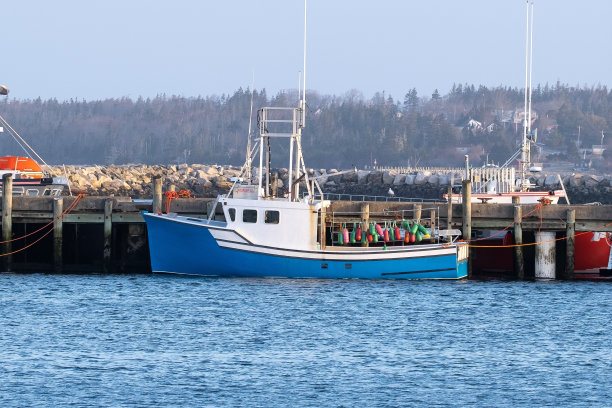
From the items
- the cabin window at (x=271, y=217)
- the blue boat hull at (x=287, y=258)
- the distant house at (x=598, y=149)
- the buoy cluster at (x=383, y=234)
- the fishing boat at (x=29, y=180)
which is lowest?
the blue boat hull at (x=287, y=258)

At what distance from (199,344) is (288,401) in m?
5.77

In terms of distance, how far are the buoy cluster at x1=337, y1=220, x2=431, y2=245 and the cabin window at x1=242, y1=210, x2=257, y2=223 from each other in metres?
2.76

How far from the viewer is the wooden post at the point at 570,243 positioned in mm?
39250

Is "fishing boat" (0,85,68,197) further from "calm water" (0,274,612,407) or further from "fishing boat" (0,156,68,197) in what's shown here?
"calm water" (0,274,612,407)

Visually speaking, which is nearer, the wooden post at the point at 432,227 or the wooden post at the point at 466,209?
the wooden post at the point at 432,227

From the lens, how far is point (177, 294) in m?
37.9

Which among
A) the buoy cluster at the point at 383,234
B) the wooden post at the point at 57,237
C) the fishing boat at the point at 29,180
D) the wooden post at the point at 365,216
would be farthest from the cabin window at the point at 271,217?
the fishing boat at the point at 29,180

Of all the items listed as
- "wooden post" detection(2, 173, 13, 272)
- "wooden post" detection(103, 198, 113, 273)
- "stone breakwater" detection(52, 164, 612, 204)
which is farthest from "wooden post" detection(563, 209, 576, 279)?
"stone breakwater" detection(52, 164, 612, 204)

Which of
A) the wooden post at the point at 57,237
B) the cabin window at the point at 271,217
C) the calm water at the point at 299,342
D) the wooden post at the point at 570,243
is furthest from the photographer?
the wooden post at the point at 57,237

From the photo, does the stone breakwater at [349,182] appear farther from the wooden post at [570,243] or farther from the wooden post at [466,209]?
the wooden post at [570,243]

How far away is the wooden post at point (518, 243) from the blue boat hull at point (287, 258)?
2023 millimetres

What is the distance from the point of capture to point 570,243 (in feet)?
130

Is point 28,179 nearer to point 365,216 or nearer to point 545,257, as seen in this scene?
point 365,216

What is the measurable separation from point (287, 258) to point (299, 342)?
755 cm
